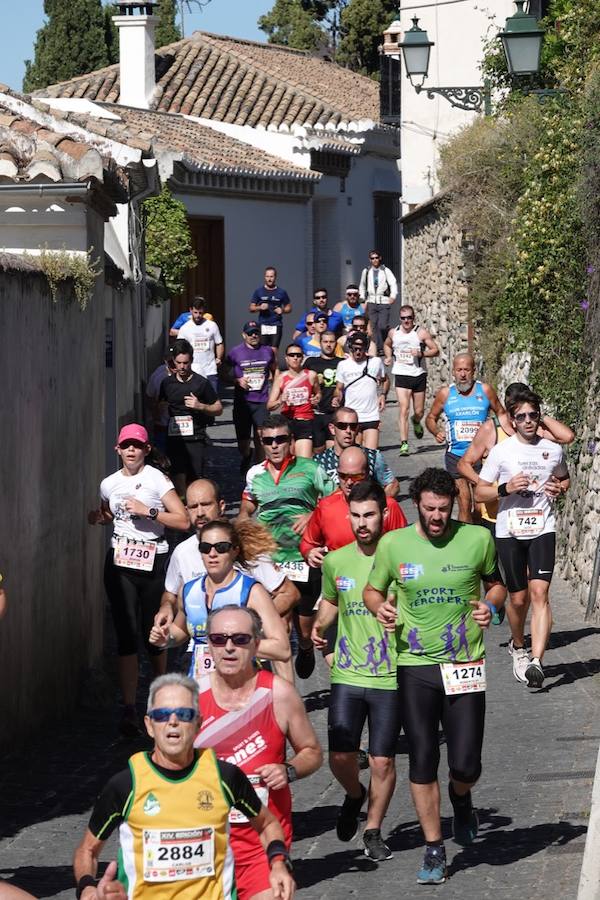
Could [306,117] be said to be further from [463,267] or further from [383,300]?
[463,267]

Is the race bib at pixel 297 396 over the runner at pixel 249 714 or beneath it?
over

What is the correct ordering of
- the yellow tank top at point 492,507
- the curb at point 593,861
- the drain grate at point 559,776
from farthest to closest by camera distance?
the yellow tank top at point 492,507 → the drain grate at point 559,776 → the curb at point 593,861

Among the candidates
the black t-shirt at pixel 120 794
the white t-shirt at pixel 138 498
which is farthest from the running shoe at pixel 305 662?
the black t-shirt at pixel 120 794

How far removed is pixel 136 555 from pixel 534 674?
108 inches

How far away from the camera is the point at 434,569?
8.02 meters

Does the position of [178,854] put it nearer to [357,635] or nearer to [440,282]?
[357,635]

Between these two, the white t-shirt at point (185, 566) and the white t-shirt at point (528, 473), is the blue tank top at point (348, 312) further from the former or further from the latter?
the white t-shirt at point (185, 566)

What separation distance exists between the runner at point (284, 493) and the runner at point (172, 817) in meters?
5.76

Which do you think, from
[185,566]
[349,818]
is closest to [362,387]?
[185,566]

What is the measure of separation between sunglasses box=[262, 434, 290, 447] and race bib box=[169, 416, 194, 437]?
5.48 meters

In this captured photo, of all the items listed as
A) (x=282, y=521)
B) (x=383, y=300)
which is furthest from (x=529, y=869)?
(x=383, y=300)

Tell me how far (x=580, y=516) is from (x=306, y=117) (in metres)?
29.4

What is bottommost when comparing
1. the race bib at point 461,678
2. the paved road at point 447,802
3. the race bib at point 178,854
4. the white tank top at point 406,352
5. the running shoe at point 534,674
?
the paved road at point 447,802

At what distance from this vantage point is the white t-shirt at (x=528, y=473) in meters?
12.1
